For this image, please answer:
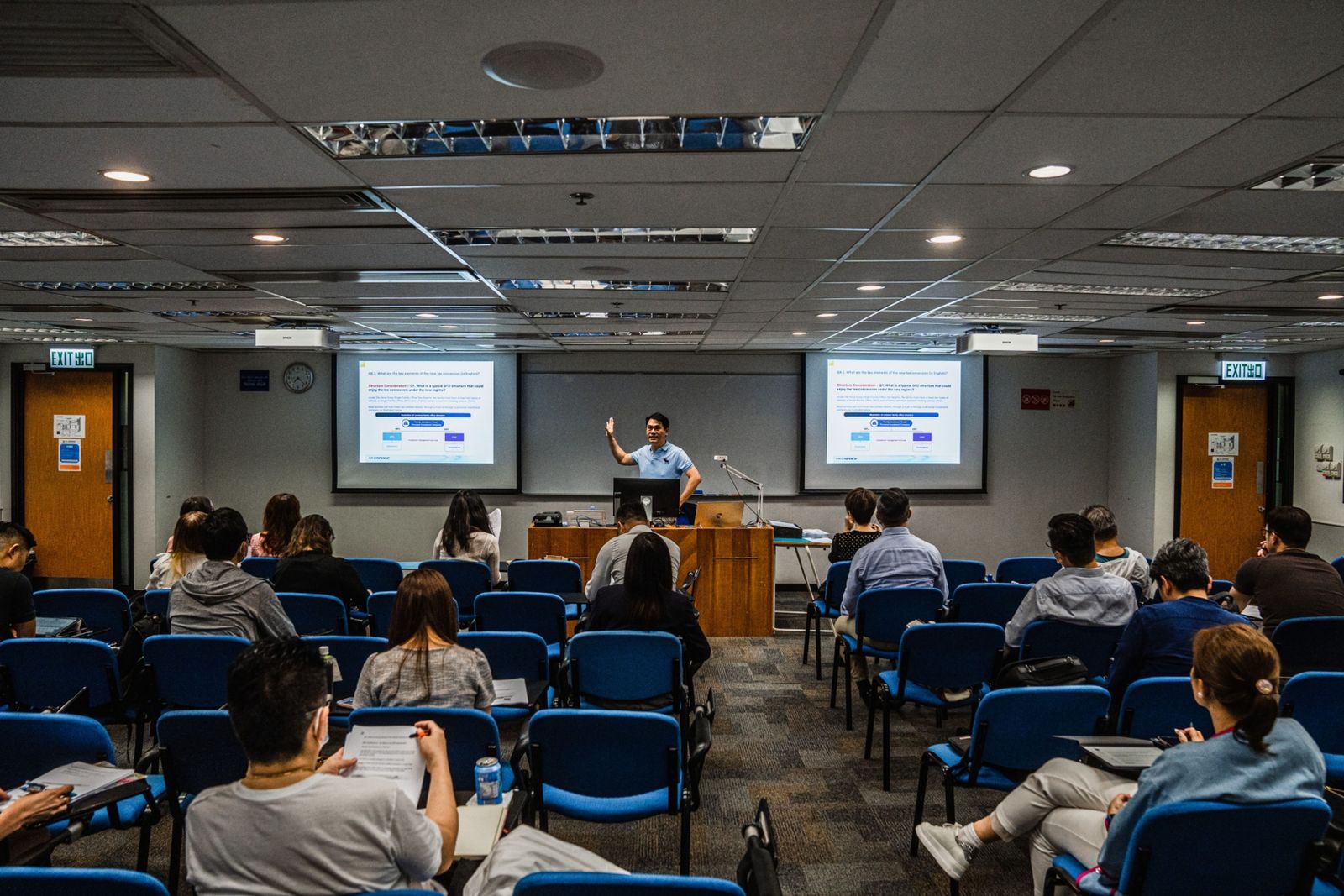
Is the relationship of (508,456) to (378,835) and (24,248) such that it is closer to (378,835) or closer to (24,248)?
(24,248)

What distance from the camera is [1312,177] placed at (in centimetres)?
312

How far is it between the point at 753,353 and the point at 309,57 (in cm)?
850

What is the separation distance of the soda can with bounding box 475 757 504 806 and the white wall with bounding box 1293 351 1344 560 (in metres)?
10.5

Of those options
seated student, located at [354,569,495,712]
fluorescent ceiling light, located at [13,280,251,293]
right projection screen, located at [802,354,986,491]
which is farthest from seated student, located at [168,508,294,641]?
right projection screen, located at [802,354,986,491]

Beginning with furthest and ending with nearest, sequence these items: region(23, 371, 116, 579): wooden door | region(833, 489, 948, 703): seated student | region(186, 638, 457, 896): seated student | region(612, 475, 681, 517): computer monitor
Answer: region(23, 371, 116, 579): wooden door → region(612, 475, 681, 517): computer monitor → region(833, 489, 948, 703): seated student → region(186, 638, 457, 896): seated student

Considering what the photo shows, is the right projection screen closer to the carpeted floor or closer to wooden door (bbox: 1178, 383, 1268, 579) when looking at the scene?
wooden door (bbox: 1178, 383, 1268, 579)

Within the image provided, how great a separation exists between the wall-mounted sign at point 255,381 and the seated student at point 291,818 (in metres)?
9.78

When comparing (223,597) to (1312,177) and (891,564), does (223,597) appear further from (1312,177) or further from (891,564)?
(1312,177)

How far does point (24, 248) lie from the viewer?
445 centimetres

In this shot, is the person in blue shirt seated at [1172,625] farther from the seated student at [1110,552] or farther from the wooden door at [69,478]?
the wooden door at [69,478]

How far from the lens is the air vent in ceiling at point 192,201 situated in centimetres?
330

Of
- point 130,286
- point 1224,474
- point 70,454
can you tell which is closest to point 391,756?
point 130,286

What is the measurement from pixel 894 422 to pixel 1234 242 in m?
6.30

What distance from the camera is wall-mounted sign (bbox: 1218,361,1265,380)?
957cm
